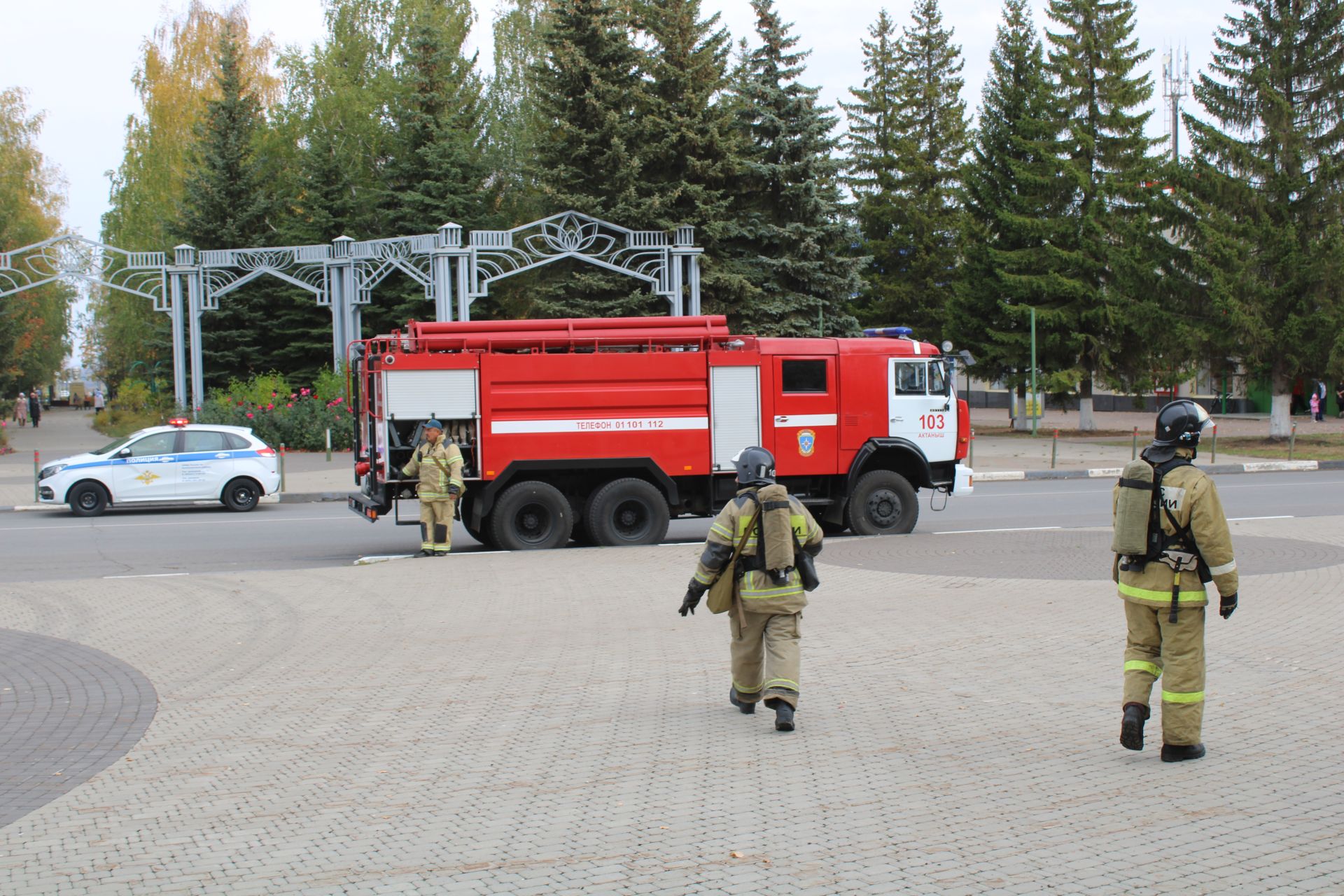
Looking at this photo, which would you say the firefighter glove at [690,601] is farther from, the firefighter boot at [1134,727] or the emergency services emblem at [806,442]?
the emergency services emblem at [806,442]

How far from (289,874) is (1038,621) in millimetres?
6781

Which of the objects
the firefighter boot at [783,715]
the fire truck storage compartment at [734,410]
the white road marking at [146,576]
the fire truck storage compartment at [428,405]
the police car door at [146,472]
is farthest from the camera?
the police car door at [146,472]

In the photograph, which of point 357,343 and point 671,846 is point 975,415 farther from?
point 671,846

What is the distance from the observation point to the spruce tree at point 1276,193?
3356 centimetres

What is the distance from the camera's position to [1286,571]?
A: 12336 mm

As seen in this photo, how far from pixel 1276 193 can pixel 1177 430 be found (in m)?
33.0

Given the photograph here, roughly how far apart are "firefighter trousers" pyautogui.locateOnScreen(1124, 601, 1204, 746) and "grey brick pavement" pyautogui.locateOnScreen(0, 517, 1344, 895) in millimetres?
229

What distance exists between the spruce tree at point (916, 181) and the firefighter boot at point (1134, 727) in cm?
4111

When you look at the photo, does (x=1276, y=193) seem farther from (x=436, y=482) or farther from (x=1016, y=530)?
(x=436, y=482)

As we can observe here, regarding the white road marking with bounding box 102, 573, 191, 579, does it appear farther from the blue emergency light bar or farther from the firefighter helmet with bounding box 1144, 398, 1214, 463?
the firefighter helmet with bounding box 1144, 398, 1214, 463

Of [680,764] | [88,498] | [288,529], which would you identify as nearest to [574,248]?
[88,498]

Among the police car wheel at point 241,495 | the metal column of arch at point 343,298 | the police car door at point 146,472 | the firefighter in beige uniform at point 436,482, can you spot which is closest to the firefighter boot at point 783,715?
the firefighter in beige uniform at point 436,482

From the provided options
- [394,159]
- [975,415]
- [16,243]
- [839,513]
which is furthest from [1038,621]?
[975,415]

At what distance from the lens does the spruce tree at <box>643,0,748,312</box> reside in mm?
38344
